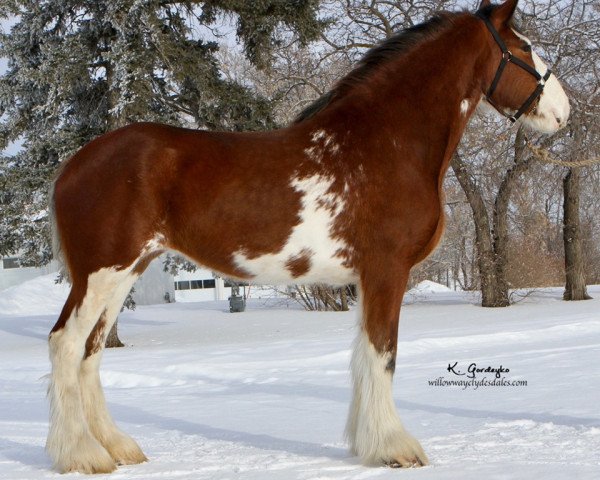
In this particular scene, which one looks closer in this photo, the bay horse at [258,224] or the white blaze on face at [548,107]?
the bay horse at [258,224]

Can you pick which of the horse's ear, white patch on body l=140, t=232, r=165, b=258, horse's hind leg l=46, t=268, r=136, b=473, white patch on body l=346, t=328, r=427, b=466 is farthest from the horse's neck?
horse's hind leg l=46, t=268, r=136, b=473

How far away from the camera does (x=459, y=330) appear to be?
12.7m

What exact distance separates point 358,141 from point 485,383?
3650 mm

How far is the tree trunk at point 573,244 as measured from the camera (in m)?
19.1

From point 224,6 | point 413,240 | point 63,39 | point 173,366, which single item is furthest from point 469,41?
point 63,39

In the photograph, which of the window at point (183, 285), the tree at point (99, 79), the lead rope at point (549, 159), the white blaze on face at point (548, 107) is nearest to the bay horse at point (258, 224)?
the white blaze on face at point (548, 107)

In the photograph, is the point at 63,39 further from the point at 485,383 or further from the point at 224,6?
the point at 485,383

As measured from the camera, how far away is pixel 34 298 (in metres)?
27.8

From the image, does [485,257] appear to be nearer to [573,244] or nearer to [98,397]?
[573,244]

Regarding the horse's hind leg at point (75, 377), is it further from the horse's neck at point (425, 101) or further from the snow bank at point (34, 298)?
the snow bank at point (34, 298)

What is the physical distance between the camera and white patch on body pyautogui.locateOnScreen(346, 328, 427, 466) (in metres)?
4.05

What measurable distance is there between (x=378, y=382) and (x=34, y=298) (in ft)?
85.3

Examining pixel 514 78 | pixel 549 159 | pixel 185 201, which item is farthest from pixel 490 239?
pixel 185 201

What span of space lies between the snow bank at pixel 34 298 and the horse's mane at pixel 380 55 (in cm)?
2240
